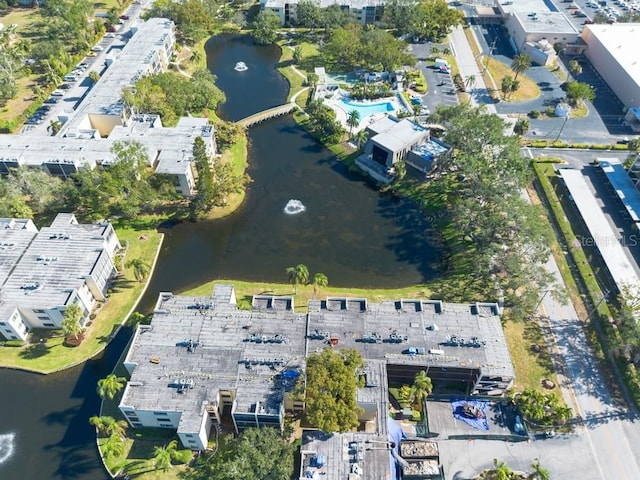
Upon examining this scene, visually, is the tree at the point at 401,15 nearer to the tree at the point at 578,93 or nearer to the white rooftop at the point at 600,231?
the tree at the point at 578,93

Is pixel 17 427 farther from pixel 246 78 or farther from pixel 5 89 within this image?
pixel 246 78

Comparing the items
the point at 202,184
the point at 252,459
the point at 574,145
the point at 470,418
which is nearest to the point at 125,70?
the point at 202,184

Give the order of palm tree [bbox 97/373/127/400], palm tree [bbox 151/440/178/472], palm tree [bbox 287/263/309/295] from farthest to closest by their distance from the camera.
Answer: palm tree [bbox 287/263/309/295]
palm tree [bbox 97/373/127/400]
palm tree [bbox 151/440/178/472]

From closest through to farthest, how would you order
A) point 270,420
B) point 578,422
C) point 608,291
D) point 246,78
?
point 270,420 < point 578,422 < point 608,291 < point 246,78

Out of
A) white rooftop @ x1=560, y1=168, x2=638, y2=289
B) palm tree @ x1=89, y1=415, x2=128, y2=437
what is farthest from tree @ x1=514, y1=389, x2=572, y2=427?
palm tree @ x1=89, y1=415, x2=128, y2=437

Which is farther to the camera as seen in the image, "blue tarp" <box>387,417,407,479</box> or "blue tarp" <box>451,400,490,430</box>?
"blue tarp" <box>451,400,490,430</box>

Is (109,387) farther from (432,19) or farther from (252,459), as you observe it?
(432,19)

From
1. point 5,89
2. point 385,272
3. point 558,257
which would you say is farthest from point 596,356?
point 5,89

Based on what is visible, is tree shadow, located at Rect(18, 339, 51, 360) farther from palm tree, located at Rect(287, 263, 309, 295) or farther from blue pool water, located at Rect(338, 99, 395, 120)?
blue pool water, located at Rect(338, 99, 395, 120)
